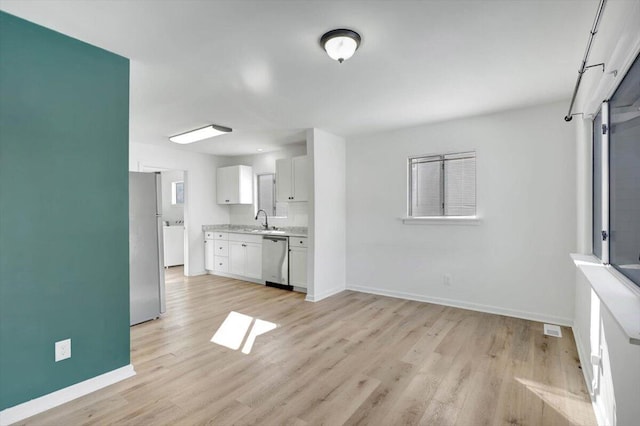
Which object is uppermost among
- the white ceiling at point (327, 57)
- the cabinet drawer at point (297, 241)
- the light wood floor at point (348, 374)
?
the white ceiling at point (327, 57)

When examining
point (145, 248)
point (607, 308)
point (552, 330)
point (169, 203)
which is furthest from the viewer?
point (169, 203)

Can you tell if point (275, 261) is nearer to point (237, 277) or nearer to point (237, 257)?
point (237, 257)

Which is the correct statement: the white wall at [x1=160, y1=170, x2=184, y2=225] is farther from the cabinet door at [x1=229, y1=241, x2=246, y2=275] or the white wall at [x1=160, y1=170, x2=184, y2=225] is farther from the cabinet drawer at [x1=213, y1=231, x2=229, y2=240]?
the cabinet door at [x1=229, y1=241, x2=246, y2=275]

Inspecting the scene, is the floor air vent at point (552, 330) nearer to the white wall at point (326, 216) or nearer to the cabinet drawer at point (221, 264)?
the white wall at point (326, 216)

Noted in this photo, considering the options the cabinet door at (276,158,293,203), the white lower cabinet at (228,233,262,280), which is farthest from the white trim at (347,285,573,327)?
the cabinet door at (276,158,293,203)

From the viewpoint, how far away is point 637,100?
5.27 feet

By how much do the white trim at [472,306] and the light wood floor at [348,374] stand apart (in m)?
0.13

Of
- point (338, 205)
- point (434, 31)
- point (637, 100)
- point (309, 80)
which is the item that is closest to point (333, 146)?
point (338, 205)

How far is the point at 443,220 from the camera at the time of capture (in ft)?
13.8

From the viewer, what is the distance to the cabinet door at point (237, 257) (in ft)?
19.2

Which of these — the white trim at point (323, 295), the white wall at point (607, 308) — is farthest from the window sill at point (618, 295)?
the white trim at point (323, 295)

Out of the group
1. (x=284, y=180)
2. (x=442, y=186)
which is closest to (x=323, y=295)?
(x=284, y=180)

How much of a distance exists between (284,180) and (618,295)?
4617 mm

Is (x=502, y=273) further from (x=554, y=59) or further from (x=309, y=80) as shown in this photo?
(x=309, y=80)
